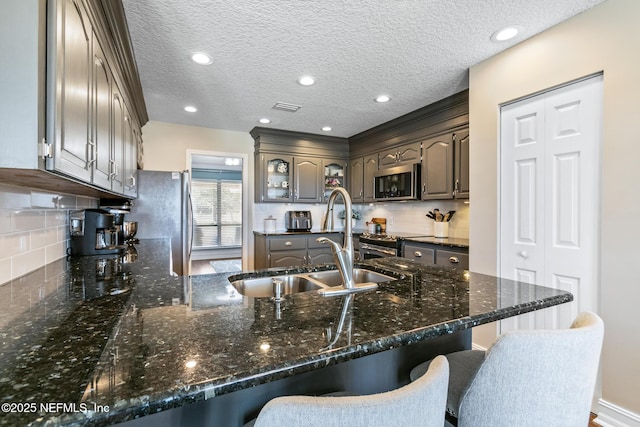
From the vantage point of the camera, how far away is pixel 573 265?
6.16 ft

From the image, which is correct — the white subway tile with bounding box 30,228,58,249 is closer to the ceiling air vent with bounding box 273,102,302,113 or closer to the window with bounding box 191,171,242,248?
→ the ceiling air vent with bounding box 273,102,302,113

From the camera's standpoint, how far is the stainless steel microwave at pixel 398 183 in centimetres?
353

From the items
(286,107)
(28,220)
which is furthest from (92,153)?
(286,107)

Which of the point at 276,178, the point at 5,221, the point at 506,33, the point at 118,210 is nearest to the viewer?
the point at 5,221

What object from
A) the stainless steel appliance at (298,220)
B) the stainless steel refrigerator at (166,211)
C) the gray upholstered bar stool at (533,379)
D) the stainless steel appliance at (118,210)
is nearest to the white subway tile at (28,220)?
the stainless steel appliance at (118,210)

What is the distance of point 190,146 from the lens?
4098 millimetres

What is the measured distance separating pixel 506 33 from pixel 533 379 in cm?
215

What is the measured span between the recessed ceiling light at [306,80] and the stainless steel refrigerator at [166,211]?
170 cm

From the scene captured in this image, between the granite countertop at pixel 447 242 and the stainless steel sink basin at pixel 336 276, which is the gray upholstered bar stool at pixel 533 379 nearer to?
the stainless steel sink basin at pixel 336 276

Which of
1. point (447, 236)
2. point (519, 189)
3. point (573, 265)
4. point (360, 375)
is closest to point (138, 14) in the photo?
point (360, 375)

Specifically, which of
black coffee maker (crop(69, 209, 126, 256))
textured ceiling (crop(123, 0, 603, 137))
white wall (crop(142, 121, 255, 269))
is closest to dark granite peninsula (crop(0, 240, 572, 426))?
black coffee maker (crop(69, 209, 126, 256))

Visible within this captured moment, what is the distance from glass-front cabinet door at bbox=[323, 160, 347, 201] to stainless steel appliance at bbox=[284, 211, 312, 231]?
16.9 inches

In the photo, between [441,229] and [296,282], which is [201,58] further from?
[441,229]

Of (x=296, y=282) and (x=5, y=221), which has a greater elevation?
(x=5, y=221)
